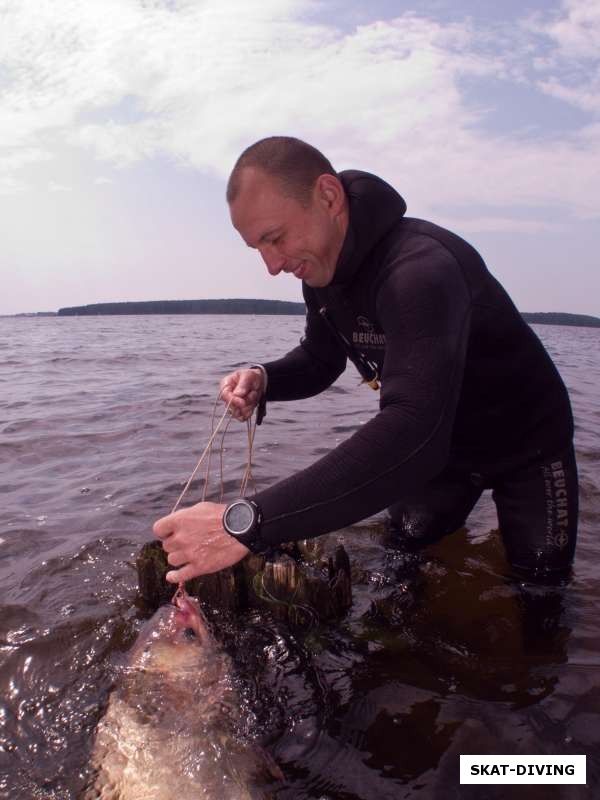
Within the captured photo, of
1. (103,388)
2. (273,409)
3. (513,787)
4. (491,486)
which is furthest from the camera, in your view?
(103,388)

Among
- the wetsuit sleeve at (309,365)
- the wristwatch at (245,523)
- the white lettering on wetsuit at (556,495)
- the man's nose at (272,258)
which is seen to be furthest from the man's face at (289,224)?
the white lettering on wetsuit at (556,495)

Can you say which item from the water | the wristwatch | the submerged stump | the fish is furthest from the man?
the submerged stump

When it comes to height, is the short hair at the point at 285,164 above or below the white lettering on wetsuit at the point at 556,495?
above

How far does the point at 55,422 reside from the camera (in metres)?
8.96

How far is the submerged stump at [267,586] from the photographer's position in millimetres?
3568

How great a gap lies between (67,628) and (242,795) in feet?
5.68

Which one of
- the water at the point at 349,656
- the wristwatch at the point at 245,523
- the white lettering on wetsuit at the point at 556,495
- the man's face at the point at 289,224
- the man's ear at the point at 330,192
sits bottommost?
the water at the point at 349,656

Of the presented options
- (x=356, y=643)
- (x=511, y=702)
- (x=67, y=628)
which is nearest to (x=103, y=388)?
(x=67, y=628)

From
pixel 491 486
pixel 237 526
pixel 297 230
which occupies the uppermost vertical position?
pixel 297 230

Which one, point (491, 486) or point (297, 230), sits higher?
point (297, 230)

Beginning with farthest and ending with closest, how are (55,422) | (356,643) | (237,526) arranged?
(55,422), (356,643), (237,526)

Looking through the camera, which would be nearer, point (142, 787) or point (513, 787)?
point (142, 787)

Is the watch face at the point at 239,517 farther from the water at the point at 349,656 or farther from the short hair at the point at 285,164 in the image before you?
the short hair at the point at 285,164

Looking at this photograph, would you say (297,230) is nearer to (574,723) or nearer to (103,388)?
(574,723)
